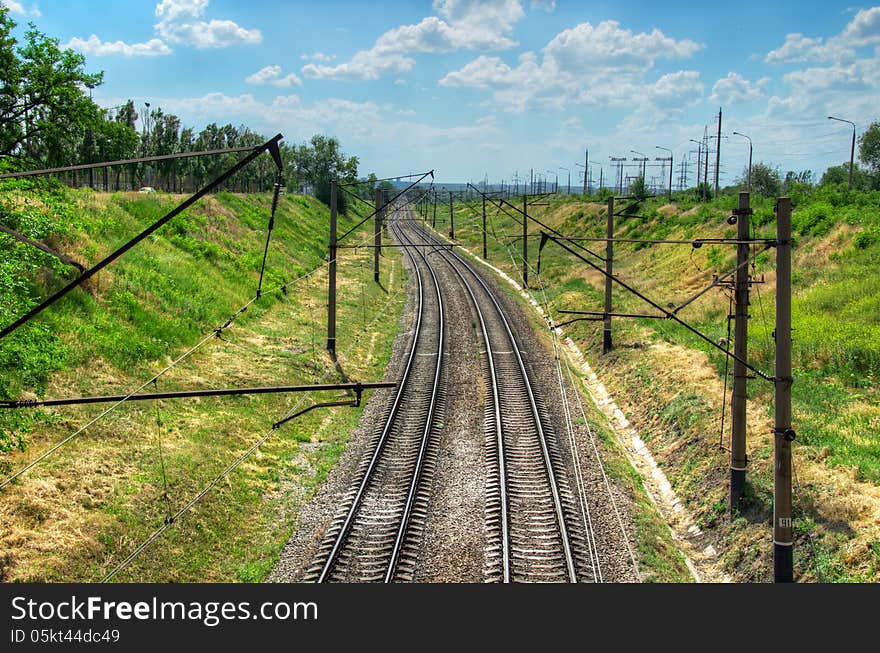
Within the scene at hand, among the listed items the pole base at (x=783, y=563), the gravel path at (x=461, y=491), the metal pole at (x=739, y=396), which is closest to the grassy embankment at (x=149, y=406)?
the gravel path at (x=461, y=491)

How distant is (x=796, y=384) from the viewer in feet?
66.5

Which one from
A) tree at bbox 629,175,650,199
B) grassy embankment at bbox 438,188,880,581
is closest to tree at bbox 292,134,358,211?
tree at bbox 629,175,650,199

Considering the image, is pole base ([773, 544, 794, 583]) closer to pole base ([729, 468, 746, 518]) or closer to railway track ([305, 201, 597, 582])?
railway track ([305, 201, 597, 582])

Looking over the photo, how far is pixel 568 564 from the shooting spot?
42.1 feet

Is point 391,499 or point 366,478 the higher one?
point 366,478

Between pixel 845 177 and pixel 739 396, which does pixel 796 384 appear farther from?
pixel 845 177

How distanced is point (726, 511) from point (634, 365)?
11442mm

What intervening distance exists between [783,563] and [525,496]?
5.65 metres

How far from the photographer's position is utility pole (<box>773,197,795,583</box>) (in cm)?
1098

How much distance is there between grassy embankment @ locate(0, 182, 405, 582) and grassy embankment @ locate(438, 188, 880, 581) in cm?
885

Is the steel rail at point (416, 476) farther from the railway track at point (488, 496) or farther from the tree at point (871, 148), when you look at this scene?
the tree at point (871, 148)

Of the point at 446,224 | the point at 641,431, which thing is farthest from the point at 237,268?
the point at 446,224

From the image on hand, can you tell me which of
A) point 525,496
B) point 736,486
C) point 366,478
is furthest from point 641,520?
point 366,478
